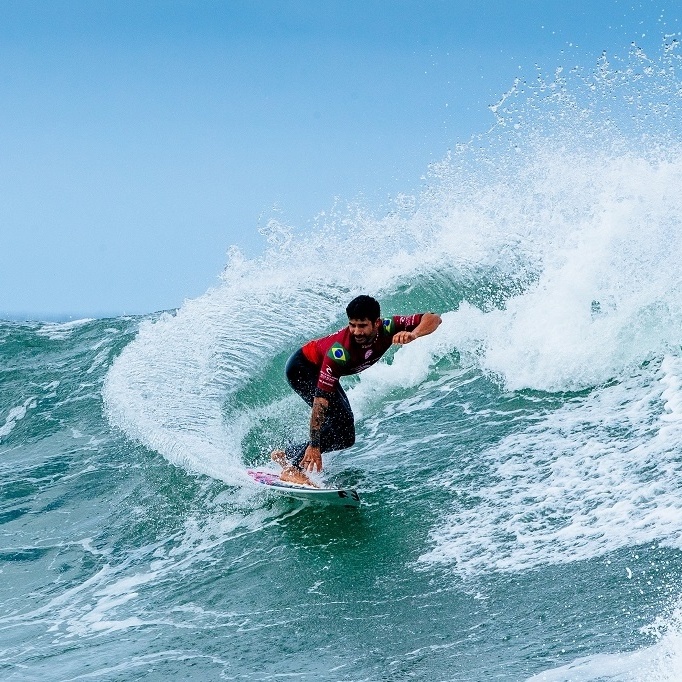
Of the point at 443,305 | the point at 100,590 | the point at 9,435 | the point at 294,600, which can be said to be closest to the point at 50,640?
the point at 100,590

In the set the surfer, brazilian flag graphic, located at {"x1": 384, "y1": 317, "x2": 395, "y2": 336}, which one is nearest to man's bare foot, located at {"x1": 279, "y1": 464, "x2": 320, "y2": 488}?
the surfer

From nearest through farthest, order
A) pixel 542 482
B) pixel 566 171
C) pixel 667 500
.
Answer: pixel 667 500 → pixel 542 482 → pixel 566 171

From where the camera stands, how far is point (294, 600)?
5371 millimetres

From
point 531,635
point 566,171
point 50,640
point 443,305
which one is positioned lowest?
point 531,635

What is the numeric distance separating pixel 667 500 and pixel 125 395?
6.45 metres

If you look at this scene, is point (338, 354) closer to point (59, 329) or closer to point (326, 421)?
point (326, 421)

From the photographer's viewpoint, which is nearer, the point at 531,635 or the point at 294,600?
the point at 531,635

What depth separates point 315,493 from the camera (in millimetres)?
6566

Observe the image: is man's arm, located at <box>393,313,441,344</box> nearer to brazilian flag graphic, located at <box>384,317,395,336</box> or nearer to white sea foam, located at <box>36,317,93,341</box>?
brazilian flag graphic, located at <box>384,317,395,336</box>

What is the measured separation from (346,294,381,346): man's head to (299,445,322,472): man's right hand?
0.93 meters

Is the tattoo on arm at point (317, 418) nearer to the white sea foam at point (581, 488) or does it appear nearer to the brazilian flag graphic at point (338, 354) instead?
the brazilian flag graphic at point (338, 354)

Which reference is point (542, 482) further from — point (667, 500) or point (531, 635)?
point (531, 635)

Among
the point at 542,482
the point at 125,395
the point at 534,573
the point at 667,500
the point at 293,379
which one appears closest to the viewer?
the point at 534,573

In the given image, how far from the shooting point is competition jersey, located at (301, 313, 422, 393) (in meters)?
6.48
